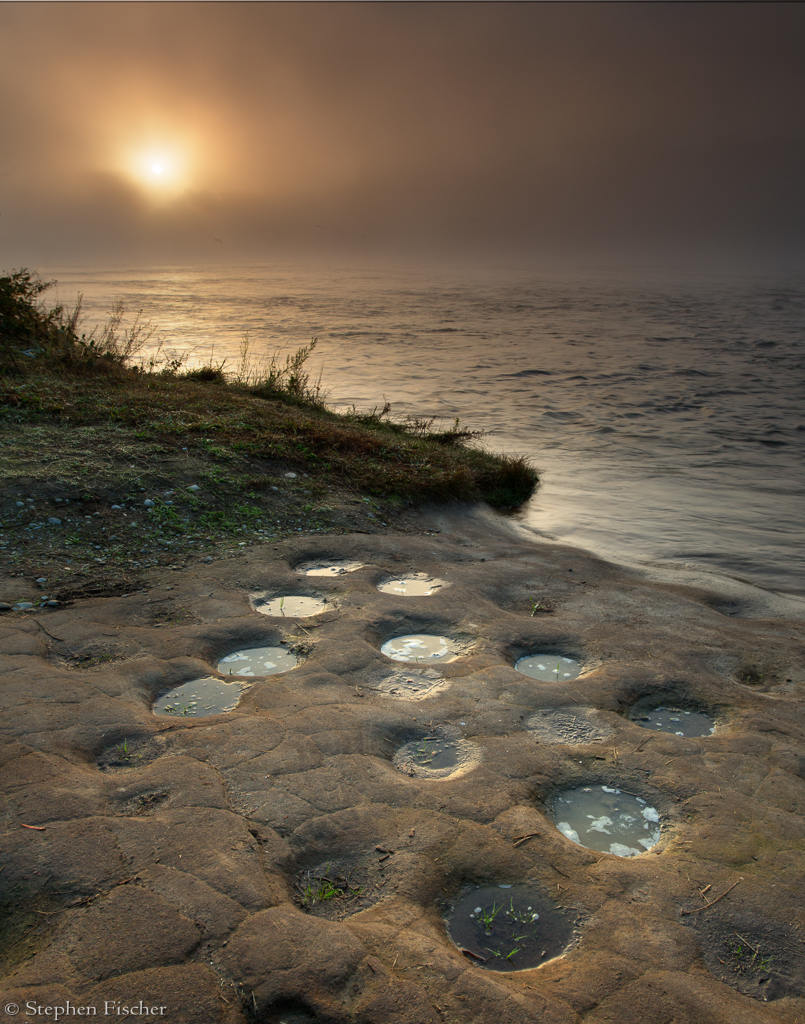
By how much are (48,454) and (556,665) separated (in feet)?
16.9

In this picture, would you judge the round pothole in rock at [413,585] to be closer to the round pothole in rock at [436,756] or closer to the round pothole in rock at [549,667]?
the round pothole in rock at [549,667]

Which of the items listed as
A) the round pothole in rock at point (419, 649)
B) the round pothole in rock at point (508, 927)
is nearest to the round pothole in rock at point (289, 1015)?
the round pothole in rock at point (508, 927)

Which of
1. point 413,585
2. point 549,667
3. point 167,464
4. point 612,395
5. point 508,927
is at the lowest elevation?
point 508,927

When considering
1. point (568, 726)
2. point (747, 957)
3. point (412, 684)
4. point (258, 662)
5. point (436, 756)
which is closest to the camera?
point (747, 957)

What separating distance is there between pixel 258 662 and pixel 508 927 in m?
2.25

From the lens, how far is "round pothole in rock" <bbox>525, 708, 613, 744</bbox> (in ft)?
12.4

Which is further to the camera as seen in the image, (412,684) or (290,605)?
(290,605)

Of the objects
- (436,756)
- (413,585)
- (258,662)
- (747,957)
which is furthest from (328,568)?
(747,957)

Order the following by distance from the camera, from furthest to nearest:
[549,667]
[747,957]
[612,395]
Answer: [612,395] → [549,667] → [747,957]

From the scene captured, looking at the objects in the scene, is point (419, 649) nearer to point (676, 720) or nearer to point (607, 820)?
point (676, 720)

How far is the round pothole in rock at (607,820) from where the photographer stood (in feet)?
10.3

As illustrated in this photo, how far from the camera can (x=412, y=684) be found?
423 centimetres

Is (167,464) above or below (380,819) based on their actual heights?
above

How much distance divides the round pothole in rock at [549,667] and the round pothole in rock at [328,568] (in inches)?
70.0
